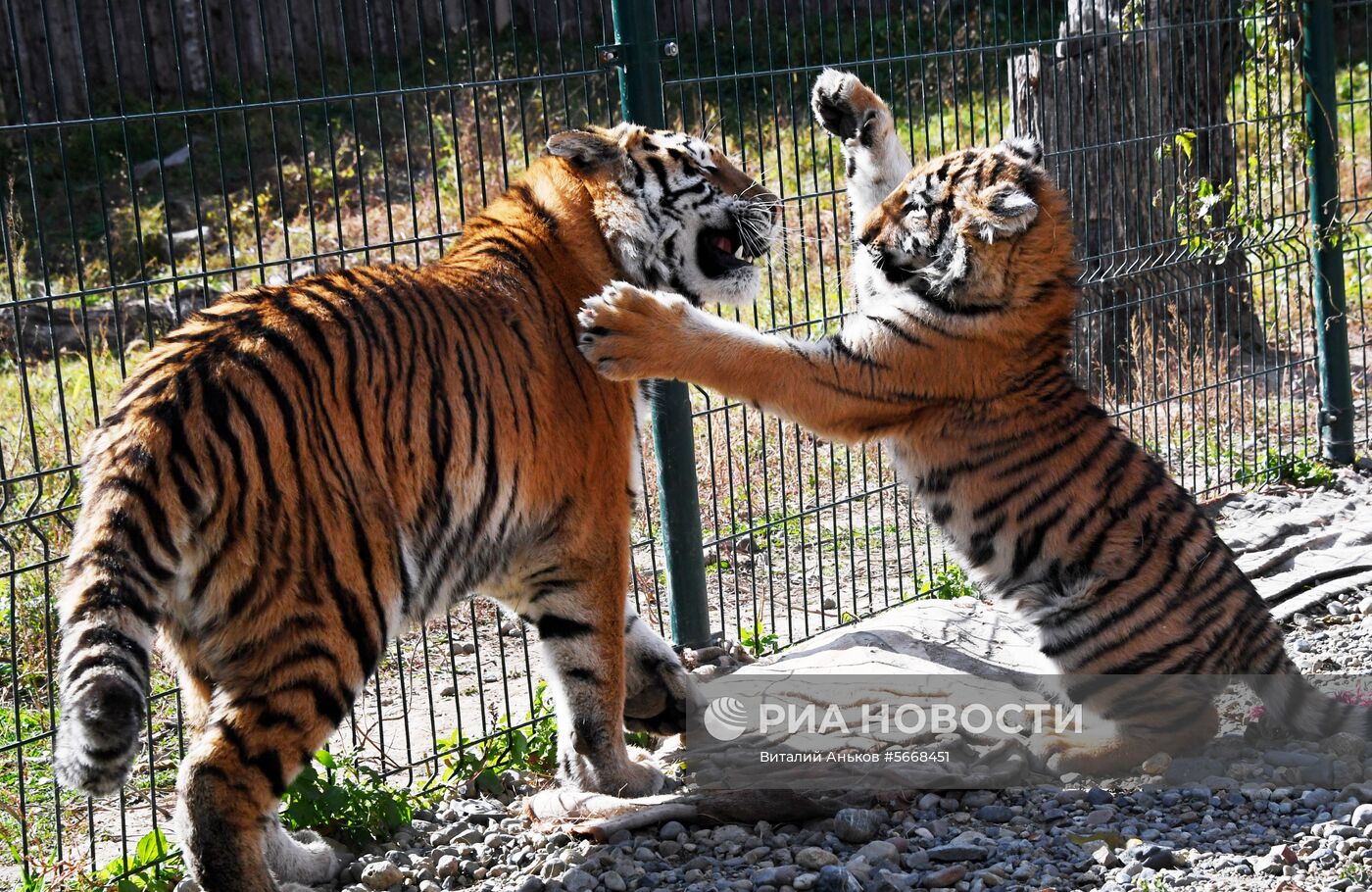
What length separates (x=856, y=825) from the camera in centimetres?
352

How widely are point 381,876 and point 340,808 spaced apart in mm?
338

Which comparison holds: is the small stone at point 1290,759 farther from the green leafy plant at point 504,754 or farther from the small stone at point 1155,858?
the green leafy plant at point 504,754

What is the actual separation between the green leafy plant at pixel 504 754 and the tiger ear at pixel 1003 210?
6.49 ft

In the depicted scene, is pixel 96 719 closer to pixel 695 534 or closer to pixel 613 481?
pixel 613 481

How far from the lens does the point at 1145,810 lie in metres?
3.61

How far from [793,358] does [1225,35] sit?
17.0ft

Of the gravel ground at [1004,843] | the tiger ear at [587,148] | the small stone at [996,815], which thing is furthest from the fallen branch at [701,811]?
the tiger ear at [587,148]

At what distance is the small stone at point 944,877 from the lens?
3209 millimetres

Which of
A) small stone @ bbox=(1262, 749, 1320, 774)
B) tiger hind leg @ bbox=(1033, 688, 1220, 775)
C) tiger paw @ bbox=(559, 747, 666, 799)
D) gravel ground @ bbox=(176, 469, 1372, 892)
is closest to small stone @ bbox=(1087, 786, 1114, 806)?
gravel ground @ bbox=(176, 469, 1372, 892)

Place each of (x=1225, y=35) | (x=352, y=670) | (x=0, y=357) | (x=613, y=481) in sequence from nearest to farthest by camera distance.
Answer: (x=352, y=670) → (x=613, y=481) → (x=1225, y=35) → (x=0, y=357)

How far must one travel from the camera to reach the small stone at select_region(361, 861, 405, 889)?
11.6 ft

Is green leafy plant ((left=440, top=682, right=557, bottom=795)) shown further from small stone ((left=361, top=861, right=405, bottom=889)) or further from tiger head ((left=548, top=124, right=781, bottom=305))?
tiger head ((left=548, top=124, right=781, bottom=305))

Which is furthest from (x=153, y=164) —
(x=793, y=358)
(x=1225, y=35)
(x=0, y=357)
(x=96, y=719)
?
(x=96, y=719)

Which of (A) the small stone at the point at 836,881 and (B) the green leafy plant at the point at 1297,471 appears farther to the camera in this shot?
(B) the green leafy plant at the point at 1297,471
